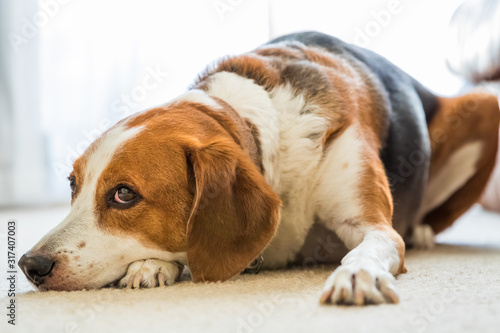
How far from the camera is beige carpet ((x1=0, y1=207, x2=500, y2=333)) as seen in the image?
3.76 feet

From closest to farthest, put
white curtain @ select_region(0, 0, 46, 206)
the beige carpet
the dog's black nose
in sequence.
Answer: the beige carpet < the dog's black nose < white curtain @ select_region(0, 0, 46, 206)

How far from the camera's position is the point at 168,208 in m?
1.65

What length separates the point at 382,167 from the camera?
203cm

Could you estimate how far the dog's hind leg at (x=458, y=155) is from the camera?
275cm

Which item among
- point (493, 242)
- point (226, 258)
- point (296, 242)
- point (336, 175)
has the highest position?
point (336, 175)

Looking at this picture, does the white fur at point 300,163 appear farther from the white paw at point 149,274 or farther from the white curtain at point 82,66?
the white curtain at point 82,66

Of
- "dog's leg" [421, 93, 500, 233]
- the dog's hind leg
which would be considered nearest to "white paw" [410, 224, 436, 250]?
the dog's hind leg

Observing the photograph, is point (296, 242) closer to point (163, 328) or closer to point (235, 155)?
point (235, 155)

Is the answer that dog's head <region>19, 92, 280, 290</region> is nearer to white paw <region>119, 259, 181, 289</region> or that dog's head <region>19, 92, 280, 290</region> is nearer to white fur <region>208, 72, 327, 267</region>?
white paw <region>119, 259, 181, 289</region>

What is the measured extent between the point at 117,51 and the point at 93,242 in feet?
13.2

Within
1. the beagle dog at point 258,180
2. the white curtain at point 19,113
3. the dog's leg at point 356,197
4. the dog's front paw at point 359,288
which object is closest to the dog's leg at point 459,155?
the beagle dog at point 258,180

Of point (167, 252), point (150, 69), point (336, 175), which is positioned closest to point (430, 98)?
point (336, 175)

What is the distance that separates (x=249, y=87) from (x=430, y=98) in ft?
4.02

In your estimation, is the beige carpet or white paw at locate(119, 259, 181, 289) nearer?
the beige carpet
